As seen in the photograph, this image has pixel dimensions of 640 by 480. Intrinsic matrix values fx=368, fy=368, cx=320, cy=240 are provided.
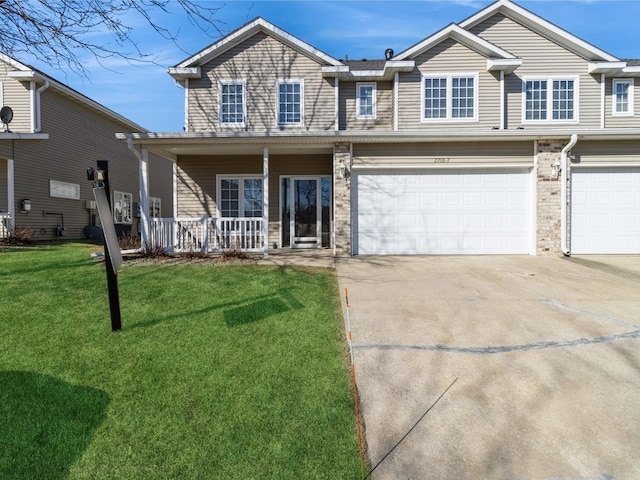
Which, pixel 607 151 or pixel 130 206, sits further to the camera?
pixel 130 206

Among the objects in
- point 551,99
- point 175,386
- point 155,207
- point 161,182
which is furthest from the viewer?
point 161,182

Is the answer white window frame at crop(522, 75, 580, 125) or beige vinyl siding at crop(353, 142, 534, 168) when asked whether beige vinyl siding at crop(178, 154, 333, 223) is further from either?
white window frame at crop(522, 75, 580, 125)

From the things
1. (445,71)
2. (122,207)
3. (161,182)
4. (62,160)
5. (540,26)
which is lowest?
(122,207)

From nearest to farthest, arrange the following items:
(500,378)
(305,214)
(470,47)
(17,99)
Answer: (500,378) → (305,214) → (470,47) → (17,99)

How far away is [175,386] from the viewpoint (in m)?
3.35

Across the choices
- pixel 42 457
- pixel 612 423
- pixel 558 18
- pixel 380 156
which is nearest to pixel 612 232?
pixel 380 156

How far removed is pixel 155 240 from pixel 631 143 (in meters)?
12.4

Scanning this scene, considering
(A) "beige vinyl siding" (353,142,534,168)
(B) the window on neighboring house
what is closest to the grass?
(A) "beige vinyl siding" (353,142,534,168)

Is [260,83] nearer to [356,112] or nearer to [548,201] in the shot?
[356,112]

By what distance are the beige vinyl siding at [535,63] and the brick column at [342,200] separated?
6.27 metres

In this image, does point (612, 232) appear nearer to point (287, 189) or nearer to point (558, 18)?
point (558, 18)

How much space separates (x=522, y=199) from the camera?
967 centimetres

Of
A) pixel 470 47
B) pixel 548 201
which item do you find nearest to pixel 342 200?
pixel 548 201

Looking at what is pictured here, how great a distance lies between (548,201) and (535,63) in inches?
232
